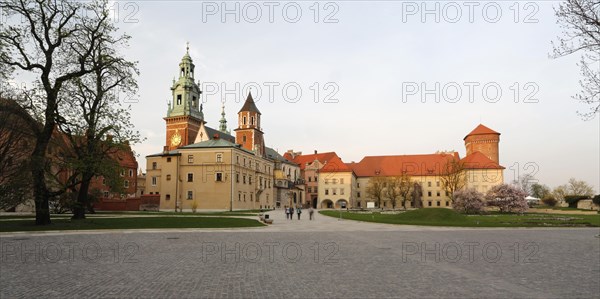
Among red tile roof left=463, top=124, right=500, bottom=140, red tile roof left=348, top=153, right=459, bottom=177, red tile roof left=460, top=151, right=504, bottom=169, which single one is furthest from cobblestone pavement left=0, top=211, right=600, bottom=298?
red tile roof left=463, top=124, right=500, bottom=140

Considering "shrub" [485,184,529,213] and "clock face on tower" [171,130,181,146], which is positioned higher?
"clock face on tower" [171,130,181,146]

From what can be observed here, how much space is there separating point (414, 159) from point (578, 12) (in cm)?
9014

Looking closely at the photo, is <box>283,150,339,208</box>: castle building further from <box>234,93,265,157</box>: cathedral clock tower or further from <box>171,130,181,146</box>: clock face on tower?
<box>171,130,181,146</box>: clock face on tower

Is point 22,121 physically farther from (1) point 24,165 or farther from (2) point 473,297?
(2) point 473,297

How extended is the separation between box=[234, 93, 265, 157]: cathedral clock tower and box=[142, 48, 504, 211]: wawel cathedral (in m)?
0.21

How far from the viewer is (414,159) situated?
10688 centimetres

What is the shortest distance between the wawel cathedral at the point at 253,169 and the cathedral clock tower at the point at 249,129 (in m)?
0.21

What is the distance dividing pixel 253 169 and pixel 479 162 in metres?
50.9

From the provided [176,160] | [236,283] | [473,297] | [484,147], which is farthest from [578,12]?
[484,147]

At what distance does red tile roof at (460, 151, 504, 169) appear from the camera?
303 ft

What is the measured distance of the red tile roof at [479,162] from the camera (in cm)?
9244

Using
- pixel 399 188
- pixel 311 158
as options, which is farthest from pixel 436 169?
pixel 311 158

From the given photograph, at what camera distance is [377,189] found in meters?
94.3

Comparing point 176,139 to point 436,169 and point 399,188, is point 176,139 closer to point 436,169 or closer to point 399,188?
point 399,188
